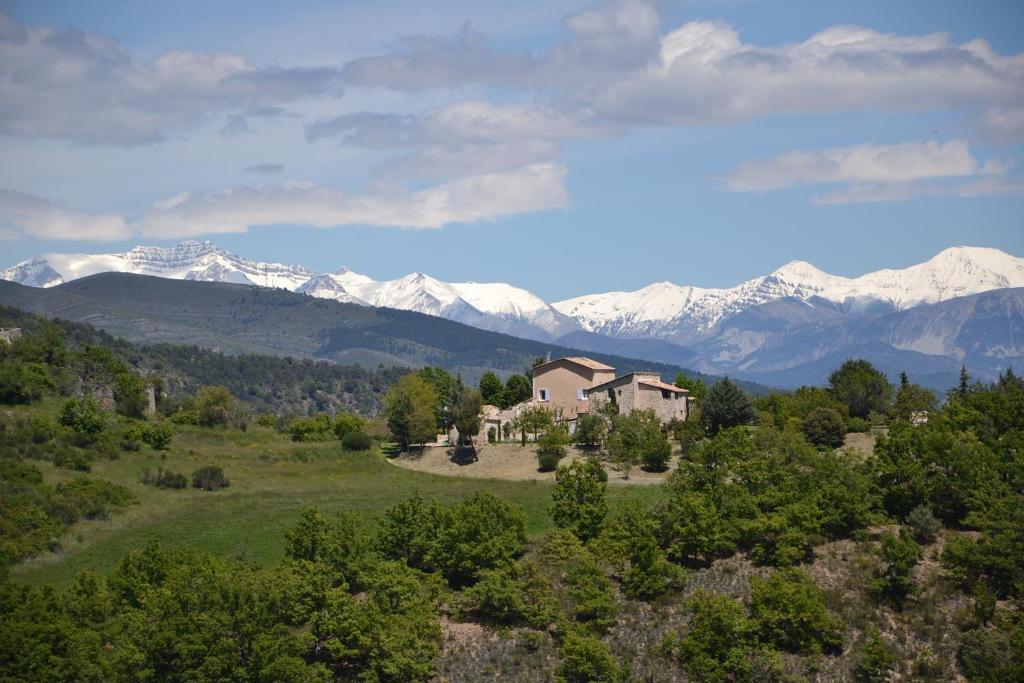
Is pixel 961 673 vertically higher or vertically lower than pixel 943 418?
lower

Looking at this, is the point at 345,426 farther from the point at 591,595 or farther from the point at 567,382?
the point at 591,595

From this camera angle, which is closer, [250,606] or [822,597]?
[250,606]

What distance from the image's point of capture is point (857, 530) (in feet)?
212

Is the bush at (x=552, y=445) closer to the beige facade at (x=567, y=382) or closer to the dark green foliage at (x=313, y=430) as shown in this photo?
the beige facade at (x=567, y=382)

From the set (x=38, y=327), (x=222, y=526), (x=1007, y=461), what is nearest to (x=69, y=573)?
(x=222, y=526)

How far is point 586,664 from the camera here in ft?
178

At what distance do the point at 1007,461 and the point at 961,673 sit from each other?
18.2 m

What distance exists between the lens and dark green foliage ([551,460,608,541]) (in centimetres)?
6756

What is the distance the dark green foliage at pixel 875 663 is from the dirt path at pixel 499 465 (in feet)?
87.8

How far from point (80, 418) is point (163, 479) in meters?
13.0

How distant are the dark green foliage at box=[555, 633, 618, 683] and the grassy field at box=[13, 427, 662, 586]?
16.9 metres

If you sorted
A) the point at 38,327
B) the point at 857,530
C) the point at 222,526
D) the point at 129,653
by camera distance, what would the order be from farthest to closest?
the point at 38,327 → the point at 222,526 → the point at 857,530 → the point at 129,653

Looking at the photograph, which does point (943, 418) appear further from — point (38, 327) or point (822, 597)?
point (38, 327)

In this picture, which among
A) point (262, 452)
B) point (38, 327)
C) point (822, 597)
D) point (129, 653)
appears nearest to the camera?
point (129, 653)
